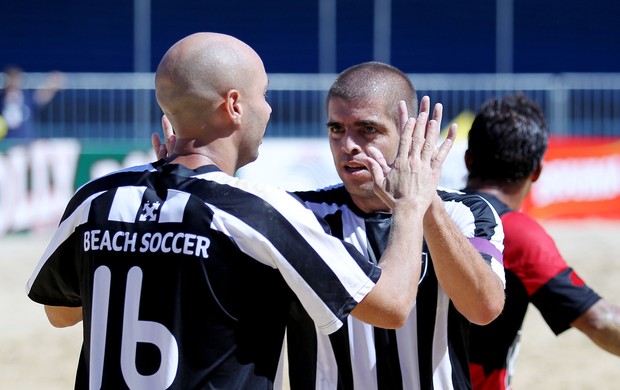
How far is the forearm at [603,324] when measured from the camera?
3.68 meters

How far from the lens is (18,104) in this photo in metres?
16.0

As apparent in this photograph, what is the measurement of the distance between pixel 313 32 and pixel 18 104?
728cm

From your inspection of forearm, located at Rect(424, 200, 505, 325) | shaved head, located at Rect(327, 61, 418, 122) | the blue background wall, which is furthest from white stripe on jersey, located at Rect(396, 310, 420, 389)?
the blue background wall

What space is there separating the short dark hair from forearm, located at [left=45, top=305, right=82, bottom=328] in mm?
1687

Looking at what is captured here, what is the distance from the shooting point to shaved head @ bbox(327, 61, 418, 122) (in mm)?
3510

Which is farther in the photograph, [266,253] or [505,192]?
[505,192]

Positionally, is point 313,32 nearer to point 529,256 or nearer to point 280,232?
point 529,256

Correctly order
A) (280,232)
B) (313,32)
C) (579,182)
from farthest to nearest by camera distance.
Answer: (313,32), (579,182), (280,232)

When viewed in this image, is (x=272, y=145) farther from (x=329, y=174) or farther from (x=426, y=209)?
(x=426, y=209)

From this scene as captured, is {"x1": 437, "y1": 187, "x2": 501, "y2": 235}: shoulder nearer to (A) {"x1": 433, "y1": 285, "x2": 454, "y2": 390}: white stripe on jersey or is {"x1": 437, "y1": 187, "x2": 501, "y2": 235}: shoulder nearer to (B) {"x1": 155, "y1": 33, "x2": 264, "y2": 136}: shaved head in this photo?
(A) {"x1": 433, "y1": 285, "x2": 454, "y2": 390}: white stripe on jersey

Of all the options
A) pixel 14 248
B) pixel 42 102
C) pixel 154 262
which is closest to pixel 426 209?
pixel 154 262

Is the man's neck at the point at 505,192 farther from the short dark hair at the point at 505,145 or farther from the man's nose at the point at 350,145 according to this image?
the man's nose at the point at 350,145

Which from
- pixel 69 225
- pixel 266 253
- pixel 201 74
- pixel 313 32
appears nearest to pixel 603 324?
pixel 266 253

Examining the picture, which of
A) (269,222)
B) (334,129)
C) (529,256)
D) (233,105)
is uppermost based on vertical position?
(233,105)
